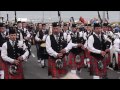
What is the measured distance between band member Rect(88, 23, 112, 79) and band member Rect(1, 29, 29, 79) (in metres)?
1.75

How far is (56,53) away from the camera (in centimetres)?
840

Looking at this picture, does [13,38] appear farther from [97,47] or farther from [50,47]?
[97,47]

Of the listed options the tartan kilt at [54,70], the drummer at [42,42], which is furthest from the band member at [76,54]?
the tartan kilt at [54,70]

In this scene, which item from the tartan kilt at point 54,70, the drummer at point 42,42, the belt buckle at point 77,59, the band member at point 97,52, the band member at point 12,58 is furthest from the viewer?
the drummer at point 42,42

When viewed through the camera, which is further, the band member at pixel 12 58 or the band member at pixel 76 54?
the band member at pixel 76 54

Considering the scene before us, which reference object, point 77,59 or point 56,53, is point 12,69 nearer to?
point 56,53

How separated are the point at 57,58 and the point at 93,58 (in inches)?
37.9

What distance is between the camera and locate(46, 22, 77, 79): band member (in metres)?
8.41

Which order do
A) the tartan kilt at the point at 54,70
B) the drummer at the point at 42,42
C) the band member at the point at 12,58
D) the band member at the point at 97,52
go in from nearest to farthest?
the band member at the point at 12,58
the tartan kilt at the point at 54,70
the band member at the point at 97,52
the drummer at the point at 42,42

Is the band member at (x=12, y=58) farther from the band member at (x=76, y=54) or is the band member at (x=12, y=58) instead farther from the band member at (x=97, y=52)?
the band member at (x=76, y=54)

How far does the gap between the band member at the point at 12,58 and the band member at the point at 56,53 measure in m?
0.77

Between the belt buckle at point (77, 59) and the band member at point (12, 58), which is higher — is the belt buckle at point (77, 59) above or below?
below

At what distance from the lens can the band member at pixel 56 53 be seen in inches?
331
